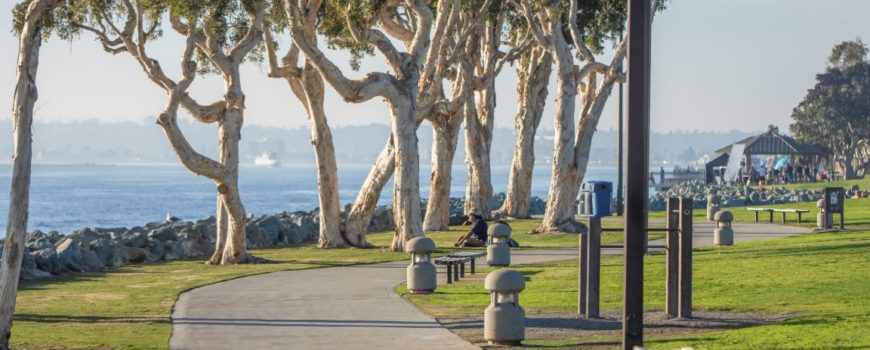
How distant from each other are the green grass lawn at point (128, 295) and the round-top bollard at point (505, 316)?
3848 millimetres

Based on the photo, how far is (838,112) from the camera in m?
116

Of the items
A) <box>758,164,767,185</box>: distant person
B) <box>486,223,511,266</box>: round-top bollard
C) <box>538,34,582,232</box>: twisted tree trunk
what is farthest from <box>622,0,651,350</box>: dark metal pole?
<box>758,164,767,185</box>: distant person

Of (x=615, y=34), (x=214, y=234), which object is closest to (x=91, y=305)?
(x=214, y=234)

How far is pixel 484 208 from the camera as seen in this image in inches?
2023

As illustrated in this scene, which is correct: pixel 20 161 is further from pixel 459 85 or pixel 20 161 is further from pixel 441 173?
pixel 459 85

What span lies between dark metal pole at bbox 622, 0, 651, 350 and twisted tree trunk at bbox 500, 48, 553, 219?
120ft

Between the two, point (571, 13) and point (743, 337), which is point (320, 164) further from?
point (743, 337)

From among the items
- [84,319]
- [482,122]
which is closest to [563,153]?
[482,122]

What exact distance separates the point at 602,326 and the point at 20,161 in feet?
23.8

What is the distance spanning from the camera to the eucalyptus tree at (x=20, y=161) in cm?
1695

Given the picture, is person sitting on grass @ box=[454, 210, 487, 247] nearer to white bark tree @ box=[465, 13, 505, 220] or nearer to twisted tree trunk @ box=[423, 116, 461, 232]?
twisted tree trunk @ box=[423, 116, 461, 232]

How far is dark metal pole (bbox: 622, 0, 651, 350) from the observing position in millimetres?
14617

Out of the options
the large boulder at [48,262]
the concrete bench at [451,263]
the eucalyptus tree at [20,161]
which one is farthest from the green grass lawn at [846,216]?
the eucalyptus tree at [20,161]

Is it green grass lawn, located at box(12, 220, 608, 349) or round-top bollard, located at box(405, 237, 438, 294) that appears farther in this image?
round-top bollard, located at box(405, 237, 438, 294)
